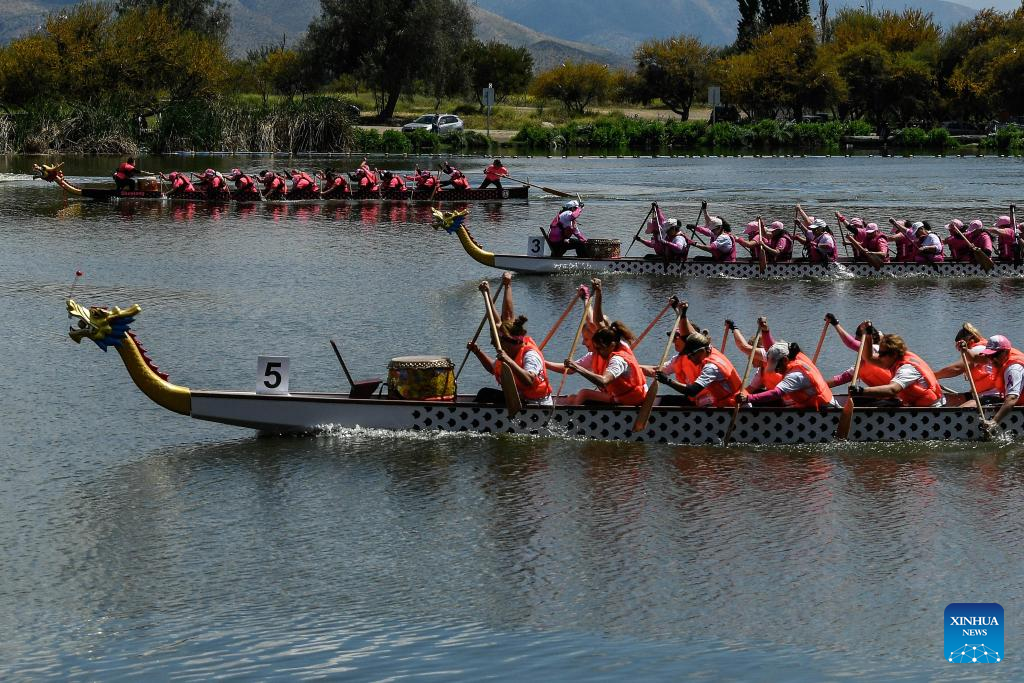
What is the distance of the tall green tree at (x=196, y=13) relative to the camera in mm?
114688

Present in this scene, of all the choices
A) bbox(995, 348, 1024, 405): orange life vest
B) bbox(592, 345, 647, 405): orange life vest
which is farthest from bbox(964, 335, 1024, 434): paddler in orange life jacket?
bbox(592, 345, 647, 405): orange life vest

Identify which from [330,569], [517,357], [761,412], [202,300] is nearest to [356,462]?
[517,357]

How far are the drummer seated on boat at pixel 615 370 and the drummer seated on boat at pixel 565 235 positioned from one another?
46.3 ft

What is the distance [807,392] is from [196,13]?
110491 millimetres

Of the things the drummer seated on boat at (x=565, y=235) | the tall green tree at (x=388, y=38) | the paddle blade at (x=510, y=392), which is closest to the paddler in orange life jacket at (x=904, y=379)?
the paddle blade at (x=510, y=392)

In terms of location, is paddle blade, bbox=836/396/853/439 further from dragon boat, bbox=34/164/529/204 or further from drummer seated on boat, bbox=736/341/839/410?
dragon boat, bbox=34/164/529/204

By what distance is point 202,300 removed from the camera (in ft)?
91.0

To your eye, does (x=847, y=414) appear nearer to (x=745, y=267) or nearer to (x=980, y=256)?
(x=745, y=267)

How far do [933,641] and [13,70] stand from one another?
73.9 m

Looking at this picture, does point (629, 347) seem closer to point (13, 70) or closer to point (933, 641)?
point (933, 641)

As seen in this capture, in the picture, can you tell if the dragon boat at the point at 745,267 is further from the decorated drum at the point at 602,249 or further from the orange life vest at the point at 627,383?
the orange life vest at the point at 627,383
